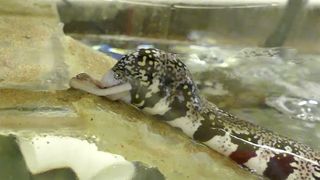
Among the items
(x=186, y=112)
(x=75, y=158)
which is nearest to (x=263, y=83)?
(x=186, y=112)

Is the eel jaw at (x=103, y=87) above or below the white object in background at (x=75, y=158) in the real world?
above

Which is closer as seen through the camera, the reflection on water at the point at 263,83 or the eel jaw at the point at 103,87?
the eel jaw at the point at 103,87

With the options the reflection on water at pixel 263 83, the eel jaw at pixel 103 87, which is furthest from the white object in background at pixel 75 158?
the reflection on water at pixel 263 83

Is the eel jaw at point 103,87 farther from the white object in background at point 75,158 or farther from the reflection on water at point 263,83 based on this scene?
the reflection on water at point 263,83

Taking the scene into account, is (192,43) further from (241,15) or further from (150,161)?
(150,161)

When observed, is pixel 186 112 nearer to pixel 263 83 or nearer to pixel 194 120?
pixel 194 120

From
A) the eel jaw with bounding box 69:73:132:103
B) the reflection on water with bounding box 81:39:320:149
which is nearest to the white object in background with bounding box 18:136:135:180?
the eel jaw with bounding box 69:73:132:103

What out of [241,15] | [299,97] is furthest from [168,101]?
[241,15]

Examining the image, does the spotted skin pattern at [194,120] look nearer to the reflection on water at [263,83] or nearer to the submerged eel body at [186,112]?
the submerged eel body at [186,112]

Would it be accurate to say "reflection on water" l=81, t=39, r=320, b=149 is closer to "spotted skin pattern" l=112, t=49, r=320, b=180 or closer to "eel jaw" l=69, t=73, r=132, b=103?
"spotted skin pattern" l=112, t=49, r=320, b=180
